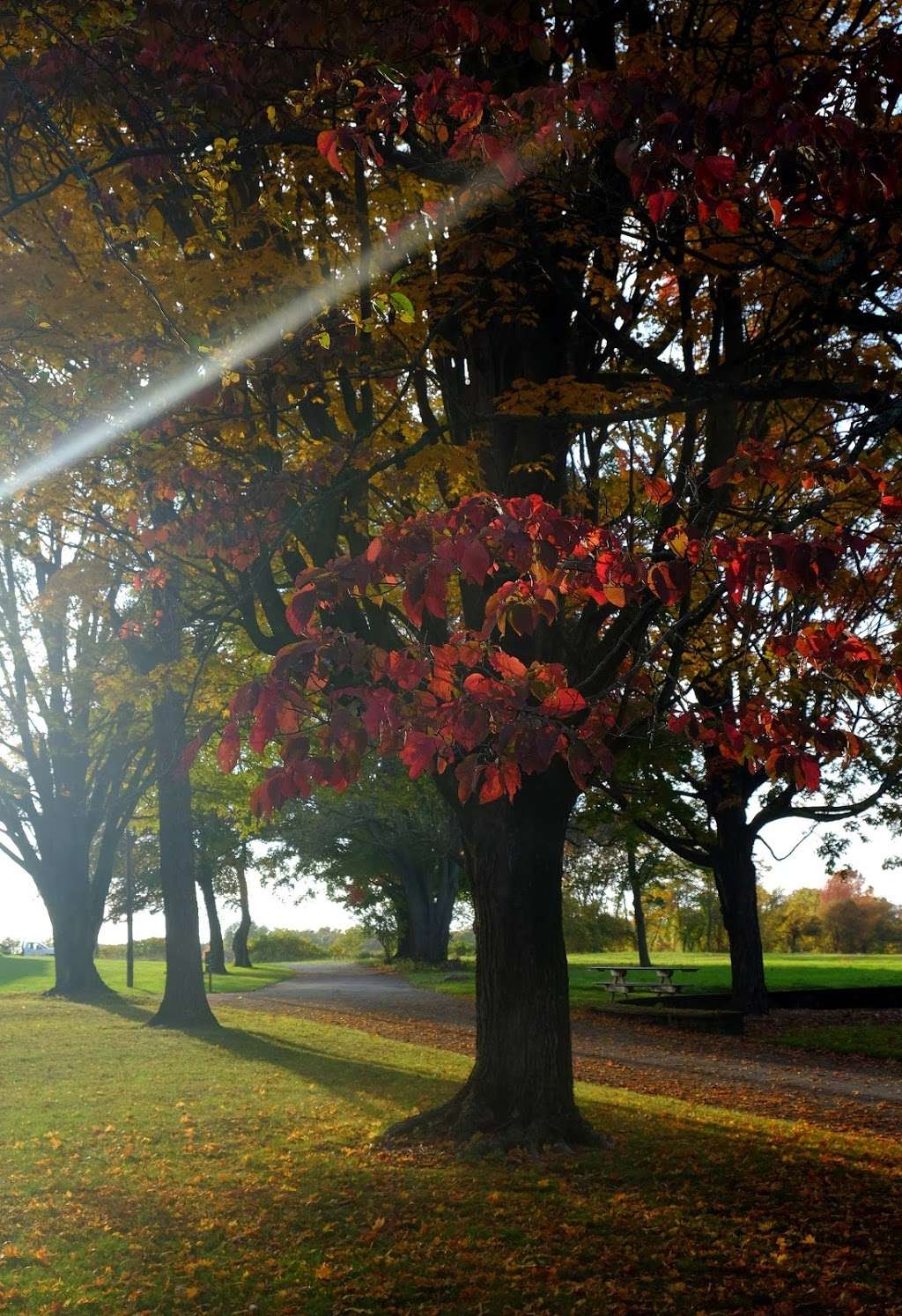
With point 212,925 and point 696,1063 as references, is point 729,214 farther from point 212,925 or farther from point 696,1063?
point 212,925

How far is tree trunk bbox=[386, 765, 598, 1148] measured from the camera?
9500 millimetres

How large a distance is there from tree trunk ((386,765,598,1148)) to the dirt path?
3.86 m

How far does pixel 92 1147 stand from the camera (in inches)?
380

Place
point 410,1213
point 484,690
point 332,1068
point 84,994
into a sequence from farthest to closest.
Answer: point 84,994
point 332,1068
point 410,1213
point 484,690

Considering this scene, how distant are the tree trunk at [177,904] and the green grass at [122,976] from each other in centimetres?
982

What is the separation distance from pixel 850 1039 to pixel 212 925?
3178cm

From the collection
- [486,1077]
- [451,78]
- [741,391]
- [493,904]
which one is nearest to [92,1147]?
[486,1077]

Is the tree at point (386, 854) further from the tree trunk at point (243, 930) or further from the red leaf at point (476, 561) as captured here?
the red leaf at point (476, 561)

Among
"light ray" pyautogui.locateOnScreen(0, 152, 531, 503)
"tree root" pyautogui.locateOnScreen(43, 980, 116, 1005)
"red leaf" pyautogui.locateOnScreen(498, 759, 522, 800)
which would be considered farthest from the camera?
"tree root" pyautogui.locateOnScreen(43, 980, 116, 1005)

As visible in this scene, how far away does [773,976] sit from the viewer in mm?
33188

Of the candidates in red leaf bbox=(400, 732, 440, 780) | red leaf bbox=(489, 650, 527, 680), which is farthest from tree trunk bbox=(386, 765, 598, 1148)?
red leaf bbox=(400, 732, 440, 780)

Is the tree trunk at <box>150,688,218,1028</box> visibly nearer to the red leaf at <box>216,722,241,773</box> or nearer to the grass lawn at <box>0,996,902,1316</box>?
the grass lawn at <box>0,996,902,1316</box>

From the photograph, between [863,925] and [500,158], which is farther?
[863,925]

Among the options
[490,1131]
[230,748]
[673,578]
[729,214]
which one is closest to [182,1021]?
[490,1131]
